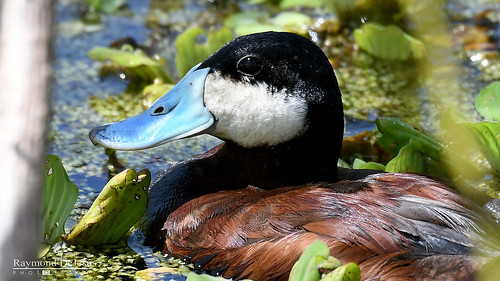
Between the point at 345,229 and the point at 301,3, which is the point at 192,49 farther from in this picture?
the point at 345,229

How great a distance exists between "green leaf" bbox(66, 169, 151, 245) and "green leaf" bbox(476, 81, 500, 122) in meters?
1.73

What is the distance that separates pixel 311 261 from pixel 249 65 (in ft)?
3.41

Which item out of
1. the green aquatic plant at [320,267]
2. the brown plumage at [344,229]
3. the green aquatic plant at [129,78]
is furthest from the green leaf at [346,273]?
the green aquatic plant at [129,78]

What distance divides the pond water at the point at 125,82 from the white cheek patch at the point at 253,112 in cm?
67

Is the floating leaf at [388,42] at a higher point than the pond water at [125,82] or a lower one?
higher

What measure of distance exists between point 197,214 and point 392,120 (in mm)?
1230

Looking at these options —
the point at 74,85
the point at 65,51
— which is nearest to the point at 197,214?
the point at 74,85

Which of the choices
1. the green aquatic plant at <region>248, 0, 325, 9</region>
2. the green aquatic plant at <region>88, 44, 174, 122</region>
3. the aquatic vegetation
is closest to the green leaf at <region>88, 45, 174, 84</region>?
the green aquatic plant at <region>88, 44, 174, 122</region>

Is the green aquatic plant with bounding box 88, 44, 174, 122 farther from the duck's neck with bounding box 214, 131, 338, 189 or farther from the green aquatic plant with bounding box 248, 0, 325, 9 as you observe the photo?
the duck's neck with bounding box 214, 131, 338, 189

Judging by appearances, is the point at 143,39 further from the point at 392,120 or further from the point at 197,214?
the point at 197,214

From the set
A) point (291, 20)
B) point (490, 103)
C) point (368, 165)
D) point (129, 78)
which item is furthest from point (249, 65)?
point (291, 20)

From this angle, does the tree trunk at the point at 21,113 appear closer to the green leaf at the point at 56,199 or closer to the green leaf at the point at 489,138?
the green leaf at the point at 56,199

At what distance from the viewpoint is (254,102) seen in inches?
143

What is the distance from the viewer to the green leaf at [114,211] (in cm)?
358
